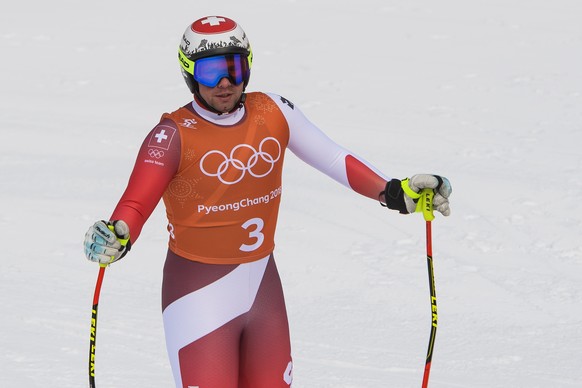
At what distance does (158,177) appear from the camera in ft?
16.1

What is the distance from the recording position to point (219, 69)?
5004mm

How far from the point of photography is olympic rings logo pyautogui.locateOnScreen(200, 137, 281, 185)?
5.00 metres

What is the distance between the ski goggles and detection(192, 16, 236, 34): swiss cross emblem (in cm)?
12

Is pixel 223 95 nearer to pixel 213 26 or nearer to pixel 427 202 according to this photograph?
pixel 213 26

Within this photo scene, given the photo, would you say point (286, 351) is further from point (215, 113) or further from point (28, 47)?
point (28, 47)

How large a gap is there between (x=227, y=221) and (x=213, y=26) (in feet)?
2.68

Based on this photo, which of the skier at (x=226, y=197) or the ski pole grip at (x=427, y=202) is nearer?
the skier at (x=226, y=197)

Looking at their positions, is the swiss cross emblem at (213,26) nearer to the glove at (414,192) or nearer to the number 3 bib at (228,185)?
the number 3 bib at (228,185)

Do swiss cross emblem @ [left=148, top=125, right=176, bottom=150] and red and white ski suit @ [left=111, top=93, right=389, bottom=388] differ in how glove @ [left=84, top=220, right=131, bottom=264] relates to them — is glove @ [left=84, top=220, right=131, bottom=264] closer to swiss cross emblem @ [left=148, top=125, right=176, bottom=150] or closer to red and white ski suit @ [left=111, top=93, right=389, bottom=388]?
red and white ski suit @ [left=111, top=93, right=389, bottom=388]

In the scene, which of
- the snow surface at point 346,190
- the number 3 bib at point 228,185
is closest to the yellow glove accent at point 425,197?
the number 3 bib at point 228,185

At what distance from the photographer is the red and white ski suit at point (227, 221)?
4.99 m

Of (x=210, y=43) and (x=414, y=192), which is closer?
(x=210, y=43)

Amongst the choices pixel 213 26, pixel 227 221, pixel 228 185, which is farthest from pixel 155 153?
pixel 213 26

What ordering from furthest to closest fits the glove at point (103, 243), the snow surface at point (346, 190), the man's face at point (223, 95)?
the snow surface at point (346, 190)
the man's face at point (223, 95)
the glove at point (103, 243)
